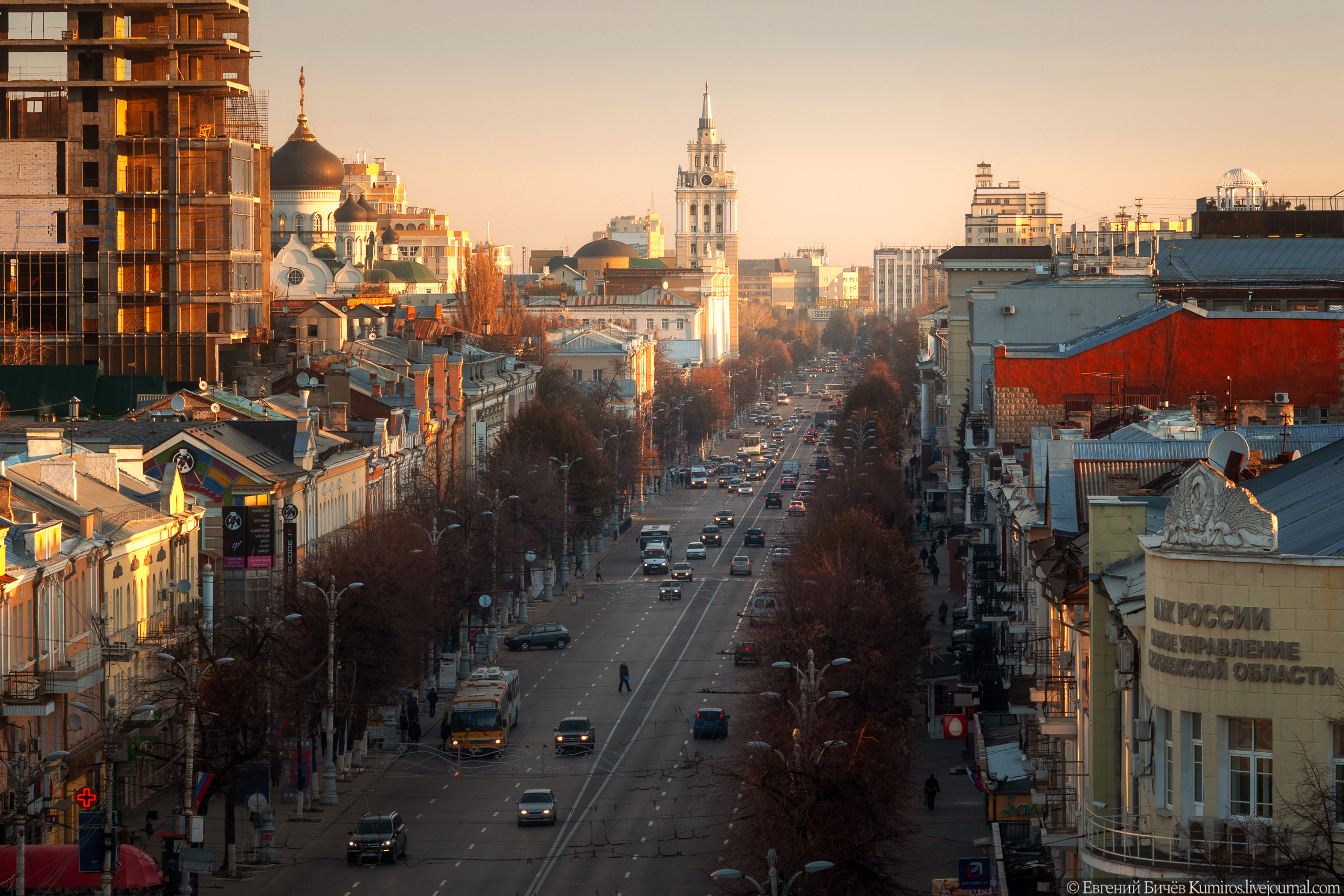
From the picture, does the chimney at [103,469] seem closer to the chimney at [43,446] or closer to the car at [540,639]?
the chimney at [43,446]

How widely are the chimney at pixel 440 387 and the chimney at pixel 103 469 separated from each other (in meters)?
40.0

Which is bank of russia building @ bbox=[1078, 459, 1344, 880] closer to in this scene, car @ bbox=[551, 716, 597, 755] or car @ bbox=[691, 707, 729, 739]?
car @ bbox=[551, 716, 597, 755]

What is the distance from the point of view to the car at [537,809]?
2013 inches

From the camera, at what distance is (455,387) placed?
341 feet

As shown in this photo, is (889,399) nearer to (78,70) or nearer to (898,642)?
(78,70)

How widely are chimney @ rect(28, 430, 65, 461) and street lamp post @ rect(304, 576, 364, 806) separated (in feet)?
29.3

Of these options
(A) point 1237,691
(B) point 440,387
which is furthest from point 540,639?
(A) point 1237,691

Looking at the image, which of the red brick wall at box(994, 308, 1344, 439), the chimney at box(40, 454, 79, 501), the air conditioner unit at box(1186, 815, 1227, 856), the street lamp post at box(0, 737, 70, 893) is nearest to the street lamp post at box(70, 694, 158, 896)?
the street lamp post at box(0, 737, 70, 893)

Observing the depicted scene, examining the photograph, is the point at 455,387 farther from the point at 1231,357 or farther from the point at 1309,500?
the point at 1309,500

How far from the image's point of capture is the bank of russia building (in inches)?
931

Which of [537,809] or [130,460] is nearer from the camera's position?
[537,809]

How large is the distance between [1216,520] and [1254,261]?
72.4m

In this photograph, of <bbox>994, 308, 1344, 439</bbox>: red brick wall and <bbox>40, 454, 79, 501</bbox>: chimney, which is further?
<bbox>994, 308, 1344, 439</bbox>: red brick wall

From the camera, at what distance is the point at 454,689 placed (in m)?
71.8
